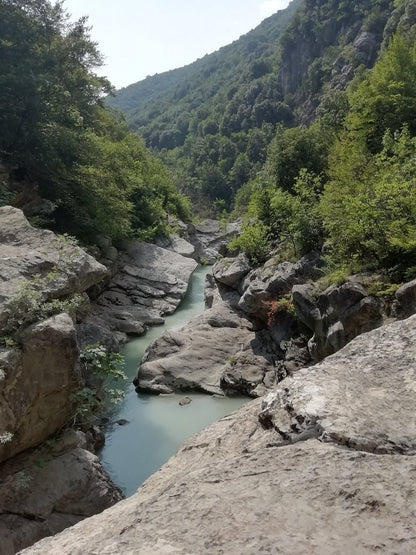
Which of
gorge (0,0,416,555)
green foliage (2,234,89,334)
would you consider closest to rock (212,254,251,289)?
gorge (0,0,416,555)

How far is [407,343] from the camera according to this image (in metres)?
4.33

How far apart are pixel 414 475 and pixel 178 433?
1116 centimetres

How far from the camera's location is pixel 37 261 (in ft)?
31.7

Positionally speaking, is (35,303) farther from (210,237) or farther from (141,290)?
(210,237)

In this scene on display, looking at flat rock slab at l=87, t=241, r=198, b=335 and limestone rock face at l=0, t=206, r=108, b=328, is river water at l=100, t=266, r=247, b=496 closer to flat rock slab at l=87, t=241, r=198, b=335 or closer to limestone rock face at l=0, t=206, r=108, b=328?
flat rock slab at l=87, t=241, r=198, b=335

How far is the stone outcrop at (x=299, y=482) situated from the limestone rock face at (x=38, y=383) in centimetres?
473

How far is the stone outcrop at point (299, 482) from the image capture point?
244 centimetres

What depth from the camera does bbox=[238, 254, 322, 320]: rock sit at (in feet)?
53.6

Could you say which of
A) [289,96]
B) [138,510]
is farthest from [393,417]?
[289,96]

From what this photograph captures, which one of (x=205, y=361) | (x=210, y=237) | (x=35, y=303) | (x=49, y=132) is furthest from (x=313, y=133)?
(x=210, y=237)

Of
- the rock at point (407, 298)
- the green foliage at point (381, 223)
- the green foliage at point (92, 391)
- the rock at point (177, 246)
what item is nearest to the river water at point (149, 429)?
the green foliage at point (92, 391)

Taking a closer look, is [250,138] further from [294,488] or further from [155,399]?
[294,488]

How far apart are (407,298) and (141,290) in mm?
17896

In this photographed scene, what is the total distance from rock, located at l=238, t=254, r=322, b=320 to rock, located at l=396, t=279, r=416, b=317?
5.77 m
